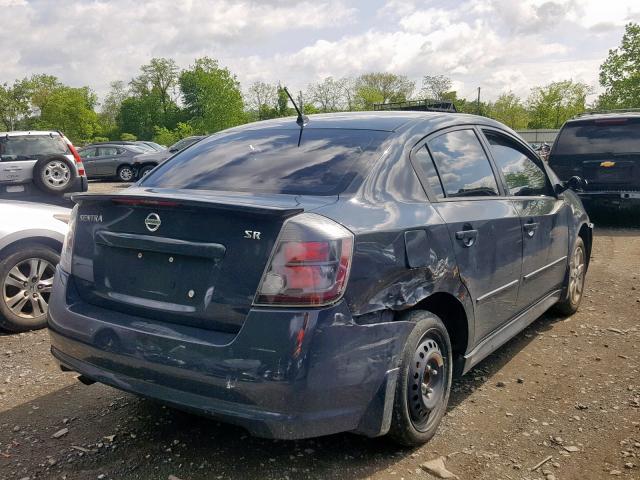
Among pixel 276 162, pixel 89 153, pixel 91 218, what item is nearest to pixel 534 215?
pixel 276 162

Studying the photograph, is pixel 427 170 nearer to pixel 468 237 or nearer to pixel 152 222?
pixel 468 237

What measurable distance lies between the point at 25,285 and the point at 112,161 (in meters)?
20.1

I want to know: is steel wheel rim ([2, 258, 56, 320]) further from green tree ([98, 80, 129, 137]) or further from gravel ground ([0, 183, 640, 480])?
green tree ([98, 80, 129, 137])

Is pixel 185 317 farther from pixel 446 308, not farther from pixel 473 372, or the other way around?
pixel 473 372

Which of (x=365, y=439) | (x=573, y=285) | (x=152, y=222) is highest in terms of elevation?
(x=152, y=222)

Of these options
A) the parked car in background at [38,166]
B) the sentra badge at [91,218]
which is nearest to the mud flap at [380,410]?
the sentra badge at [91,218]

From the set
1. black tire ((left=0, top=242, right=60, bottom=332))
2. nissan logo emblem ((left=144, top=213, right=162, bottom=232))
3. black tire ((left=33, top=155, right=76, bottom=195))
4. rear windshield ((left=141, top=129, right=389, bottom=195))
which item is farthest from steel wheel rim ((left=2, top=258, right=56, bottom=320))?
black tire ((left=33, top=155, right=76, bottom=195))

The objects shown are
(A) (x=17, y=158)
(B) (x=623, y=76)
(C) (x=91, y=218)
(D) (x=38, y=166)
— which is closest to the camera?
(C) (x=91, y=218)

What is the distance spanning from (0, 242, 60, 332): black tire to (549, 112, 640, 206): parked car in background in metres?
8.19

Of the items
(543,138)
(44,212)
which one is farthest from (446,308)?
(543,138)

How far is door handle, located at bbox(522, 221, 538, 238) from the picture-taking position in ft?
12.8

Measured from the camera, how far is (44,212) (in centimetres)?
510

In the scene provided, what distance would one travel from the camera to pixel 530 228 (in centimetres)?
396

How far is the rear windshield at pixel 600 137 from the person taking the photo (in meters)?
9.41
